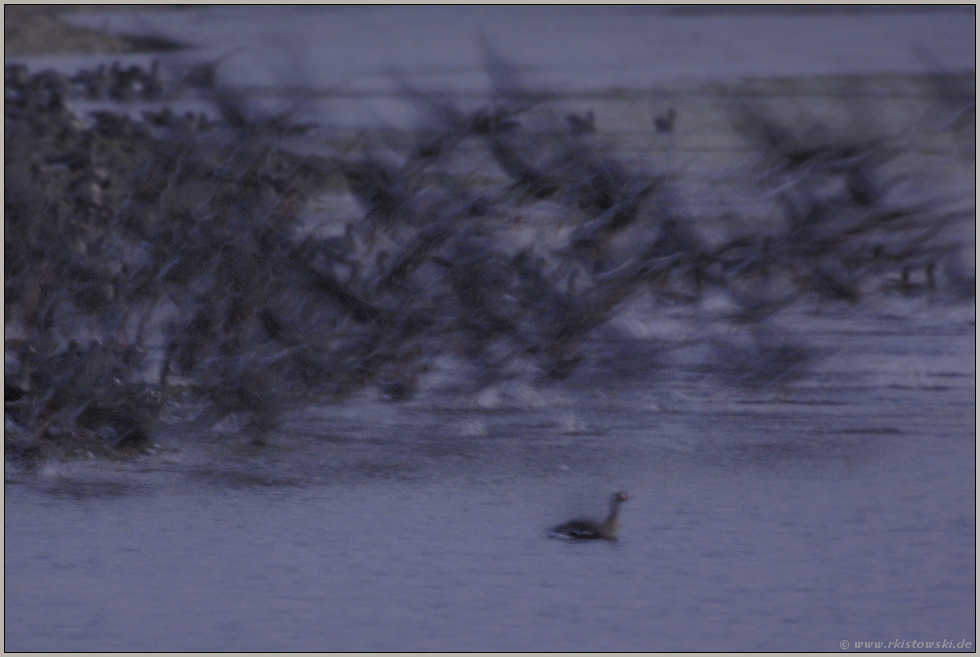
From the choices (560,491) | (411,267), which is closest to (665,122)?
(411,267)

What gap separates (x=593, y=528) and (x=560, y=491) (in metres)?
0.11

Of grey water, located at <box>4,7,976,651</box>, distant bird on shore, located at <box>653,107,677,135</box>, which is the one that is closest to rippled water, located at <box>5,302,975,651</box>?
grey water, located at <box>4,7,976,651</box>

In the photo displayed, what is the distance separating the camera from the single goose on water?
2.04 meters

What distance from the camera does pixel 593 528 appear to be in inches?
80.7

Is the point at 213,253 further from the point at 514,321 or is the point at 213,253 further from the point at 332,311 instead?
the point at 514,321

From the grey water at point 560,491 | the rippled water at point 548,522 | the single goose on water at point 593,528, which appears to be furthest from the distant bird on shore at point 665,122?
the single goose on water at point 593,528

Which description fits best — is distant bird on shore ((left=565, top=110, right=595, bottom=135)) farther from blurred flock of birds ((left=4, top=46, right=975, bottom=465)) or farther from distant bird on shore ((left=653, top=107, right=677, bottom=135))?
distant bird on shore ((left=653, top=107, right=677, bottom=135))

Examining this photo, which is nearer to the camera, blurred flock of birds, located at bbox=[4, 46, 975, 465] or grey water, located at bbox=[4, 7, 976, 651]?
grey water, located at bbox=[4, 7, 976, 651]

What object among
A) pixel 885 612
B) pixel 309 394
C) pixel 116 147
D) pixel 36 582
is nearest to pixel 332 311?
pixel 309 394

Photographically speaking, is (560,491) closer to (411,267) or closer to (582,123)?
(411,267)

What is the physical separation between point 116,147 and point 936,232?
164cm

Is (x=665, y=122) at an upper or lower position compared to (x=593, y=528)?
upper

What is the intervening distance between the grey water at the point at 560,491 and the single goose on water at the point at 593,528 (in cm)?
2

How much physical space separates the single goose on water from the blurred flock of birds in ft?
0.95
